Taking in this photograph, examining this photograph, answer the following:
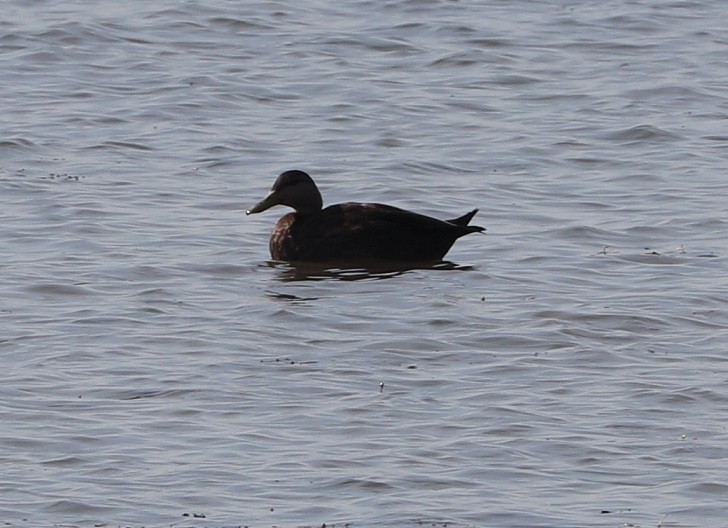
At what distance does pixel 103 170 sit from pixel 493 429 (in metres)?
6.94

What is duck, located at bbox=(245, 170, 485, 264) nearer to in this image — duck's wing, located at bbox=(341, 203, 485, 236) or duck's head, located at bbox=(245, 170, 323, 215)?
duck's wing, located at bbox=(341, 203, 485, 236)

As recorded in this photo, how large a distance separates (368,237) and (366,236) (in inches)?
0.6

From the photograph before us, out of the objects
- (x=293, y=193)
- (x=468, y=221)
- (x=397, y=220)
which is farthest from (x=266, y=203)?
(x=468, y=221)

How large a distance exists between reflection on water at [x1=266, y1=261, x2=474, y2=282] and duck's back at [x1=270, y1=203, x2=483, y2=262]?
0.04 metres

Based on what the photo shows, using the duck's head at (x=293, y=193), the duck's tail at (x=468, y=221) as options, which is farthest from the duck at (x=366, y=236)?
the duck's head at (x=293, y=193)

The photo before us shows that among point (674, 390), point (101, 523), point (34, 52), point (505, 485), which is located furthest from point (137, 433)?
point (34, 52)

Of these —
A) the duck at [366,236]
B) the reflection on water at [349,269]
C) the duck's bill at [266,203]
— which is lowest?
the reflection on water at [349,269]

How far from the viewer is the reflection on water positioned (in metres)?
11.8

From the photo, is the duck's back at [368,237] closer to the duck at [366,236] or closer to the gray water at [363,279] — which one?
the duck at [366,236]

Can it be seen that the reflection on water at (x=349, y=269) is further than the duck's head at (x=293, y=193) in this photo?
No

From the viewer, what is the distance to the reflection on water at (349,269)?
11758 mm

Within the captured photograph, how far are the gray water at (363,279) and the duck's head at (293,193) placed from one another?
1.34 ft

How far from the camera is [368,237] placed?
39.6ft

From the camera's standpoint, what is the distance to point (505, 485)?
7395 millimetres
